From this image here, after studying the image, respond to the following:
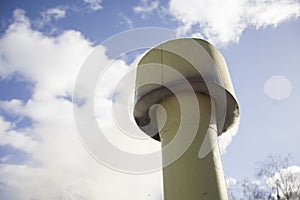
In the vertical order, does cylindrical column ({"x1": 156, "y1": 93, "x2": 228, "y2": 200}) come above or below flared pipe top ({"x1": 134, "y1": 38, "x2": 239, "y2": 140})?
below

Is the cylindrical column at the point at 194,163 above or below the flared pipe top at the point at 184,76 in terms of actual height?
below

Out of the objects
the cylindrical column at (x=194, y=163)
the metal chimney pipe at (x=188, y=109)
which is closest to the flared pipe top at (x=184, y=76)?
the metal chimney pipe at (x=188, y=109)

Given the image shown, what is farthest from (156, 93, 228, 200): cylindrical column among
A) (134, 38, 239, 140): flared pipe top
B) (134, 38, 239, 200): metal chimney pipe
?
(134, 38, 239, 140): flared pipe top

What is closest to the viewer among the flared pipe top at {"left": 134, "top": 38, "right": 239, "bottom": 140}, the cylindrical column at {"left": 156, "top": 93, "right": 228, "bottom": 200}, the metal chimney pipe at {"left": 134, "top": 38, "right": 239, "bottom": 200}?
the cylindrical column at {"left": 156, "top": 93, "right": 228, "bottom": 200}

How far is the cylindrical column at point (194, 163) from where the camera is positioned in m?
4.81

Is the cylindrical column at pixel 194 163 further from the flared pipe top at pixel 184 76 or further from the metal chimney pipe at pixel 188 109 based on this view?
the flared pipe top at pixel 184 76

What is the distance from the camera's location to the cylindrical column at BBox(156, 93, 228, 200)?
15.8ft

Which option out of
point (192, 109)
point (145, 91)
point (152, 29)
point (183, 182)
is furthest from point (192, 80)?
point (183, 182)

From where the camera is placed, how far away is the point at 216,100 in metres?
5.78

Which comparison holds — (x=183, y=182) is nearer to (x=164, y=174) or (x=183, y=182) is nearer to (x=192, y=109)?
(x=164, y=174)

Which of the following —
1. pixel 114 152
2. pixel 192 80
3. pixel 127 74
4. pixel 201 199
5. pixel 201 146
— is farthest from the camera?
pixel 127 74

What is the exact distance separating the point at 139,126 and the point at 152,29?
2.18 meters

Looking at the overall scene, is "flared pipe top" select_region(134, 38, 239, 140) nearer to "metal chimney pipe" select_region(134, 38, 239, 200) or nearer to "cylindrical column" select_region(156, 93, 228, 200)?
"metal chimney pipe" select_region(134, 38, 239, 200)

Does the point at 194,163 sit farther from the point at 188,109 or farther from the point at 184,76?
the point at 184,76
